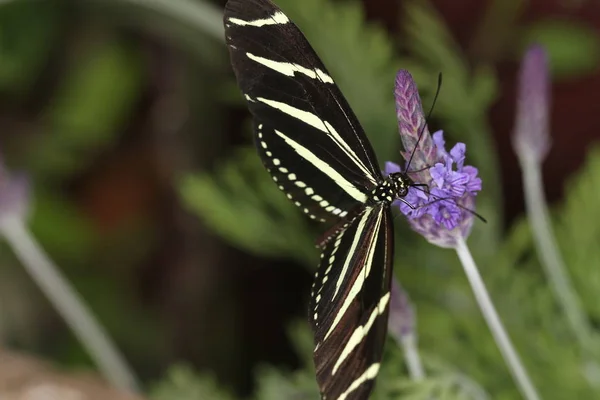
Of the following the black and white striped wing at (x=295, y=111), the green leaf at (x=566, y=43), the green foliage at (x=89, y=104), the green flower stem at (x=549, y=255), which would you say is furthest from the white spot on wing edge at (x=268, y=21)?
the green foliage at (x=89, y=104)

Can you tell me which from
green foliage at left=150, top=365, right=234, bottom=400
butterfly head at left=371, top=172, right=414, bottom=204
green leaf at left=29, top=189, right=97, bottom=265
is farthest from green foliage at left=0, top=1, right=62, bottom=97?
butterfly head at left=371, top=172, right=414, bottom=204

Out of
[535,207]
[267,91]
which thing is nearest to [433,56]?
[535,207]

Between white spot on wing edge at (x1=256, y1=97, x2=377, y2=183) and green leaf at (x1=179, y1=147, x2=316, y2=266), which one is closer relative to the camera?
white spot on wing edge at (x1=256, y1=97, x2=377, y2=183)

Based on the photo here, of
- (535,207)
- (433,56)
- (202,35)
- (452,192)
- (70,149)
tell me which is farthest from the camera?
(70,149)

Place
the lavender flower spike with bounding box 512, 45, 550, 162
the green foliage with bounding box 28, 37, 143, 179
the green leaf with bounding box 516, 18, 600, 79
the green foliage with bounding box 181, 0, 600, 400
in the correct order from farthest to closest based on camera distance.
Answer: the green foliage with bounding box 28, 37, 143, 179
the green leaf with bounding box 516, 18, 600, 79
the green foliage with bounding box 181, 0, 600, 400
the lavender flower spike with bounding box 512, 45, 550, 162

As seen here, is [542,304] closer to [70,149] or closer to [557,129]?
[557,129]

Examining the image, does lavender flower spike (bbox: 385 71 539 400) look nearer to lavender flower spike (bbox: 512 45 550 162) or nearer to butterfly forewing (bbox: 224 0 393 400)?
butterfly forewing (bbox: 224 0 393 400)

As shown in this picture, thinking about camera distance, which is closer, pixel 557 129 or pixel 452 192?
pixel 452 192
